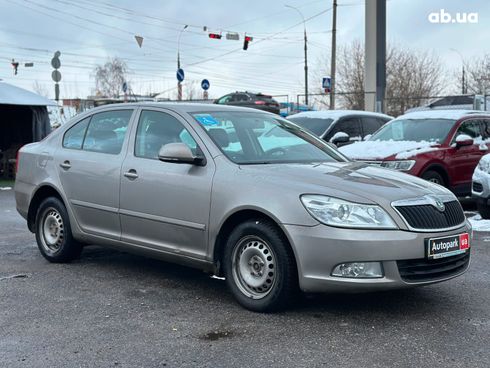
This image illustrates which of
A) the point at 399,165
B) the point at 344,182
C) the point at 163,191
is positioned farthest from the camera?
the point at 399,165

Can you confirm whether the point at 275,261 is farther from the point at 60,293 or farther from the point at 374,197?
the point at 60,293

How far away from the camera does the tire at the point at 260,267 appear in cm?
451

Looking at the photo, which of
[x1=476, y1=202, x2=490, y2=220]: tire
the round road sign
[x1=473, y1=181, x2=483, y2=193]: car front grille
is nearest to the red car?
[x1=473, y1=181, x2=483, y2=193]: car front grille

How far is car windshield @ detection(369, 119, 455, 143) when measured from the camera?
10.7 m

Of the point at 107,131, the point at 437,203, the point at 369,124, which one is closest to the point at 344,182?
the point at 437,203

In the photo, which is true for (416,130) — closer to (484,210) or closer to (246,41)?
(484,210)

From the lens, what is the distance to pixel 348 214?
14.3ft

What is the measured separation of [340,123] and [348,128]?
0.30m

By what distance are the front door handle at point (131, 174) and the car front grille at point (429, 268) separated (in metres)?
2.38

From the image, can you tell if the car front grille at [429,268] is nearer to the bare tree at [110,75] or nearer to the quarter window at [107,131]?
the quarter window at [107,131]

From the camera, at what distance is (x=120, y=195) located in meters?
5.65

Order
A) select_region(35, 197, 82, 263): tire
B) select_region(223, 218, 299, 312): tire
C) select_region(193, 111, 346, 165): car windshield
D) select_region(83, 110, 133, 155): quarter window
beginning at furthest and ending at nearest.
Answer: select_region(35, 197, 82, 263): tire, select_region(83, 110, 133, 155): quarter window, select_region(193, 111, 346, 165): car windshield, select_region(223, 218, 299, 312): tire

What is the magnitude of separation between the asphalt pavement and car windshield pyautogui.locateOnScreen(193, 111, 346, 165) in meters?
1.18

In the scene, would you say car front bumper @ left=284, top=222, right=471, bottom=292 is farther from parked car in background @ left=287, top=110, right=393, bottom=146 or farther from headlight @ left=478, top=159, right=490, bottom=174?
parked car in background @ left=287, top=110, right=393, bottom=146
